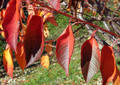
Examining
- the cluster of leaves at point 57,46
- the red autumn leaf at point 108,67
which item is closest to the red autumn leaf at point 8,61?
the cluster of leaves at point 57,46

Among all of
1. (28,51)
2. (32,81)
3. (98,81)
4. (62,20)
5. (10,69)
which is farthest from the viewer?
(62,20)

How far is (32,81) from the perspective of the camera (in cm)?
410

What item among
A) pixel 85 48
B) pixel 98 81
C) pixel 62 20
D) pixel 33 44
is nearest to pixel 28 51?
pixel 33 44

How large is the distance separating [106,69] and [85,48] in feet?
0.23

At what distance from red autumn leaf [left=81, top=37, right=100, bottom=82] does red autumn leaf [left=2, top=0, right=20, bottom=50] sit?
0.54ft

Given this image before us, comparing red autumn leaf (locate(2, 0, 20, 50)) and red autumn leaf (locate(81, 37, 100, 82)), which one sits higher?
Result: red autumn leaf (locate(2, 0, 20, 50))

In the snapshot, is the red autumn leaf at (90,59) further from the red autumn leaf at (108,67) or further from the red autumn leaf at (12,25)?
the red autumn leaf at (12,25)

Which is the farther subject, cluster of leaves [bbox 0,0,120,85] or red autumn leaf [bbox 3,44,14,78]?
red autumn leaf [bbox 3,44,14,78]

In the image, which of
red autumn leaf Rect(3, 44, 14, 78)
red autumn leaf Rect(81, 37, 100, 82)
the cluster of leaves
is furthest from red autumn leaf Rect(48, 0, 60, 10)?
red autumn leaf Rect(3, 44, 14, 78)

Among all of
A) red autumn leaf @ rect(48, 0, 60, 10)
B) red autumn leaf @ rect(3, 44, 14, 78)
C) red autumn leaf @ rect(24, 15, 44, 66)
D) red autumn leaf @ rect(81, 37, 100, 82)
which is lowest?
red autumn leaf @ rect(3, 44, 14, 78)

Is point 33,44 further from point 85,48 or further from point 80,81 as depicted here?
point 80,81

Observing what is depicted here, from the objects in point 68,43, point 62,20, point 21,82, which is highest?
point 68,43

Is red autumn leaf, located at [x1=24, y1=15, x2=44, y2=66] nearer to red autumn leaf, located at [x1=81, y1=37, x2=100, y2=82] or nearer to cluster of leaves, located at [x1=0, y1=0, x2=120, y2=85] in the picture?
cluster of leaves, located at [x1=0, y1=0, x2=120, y2=85]

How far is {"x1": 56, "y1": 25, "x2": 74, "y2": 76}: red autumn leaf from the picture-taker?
459 mm
